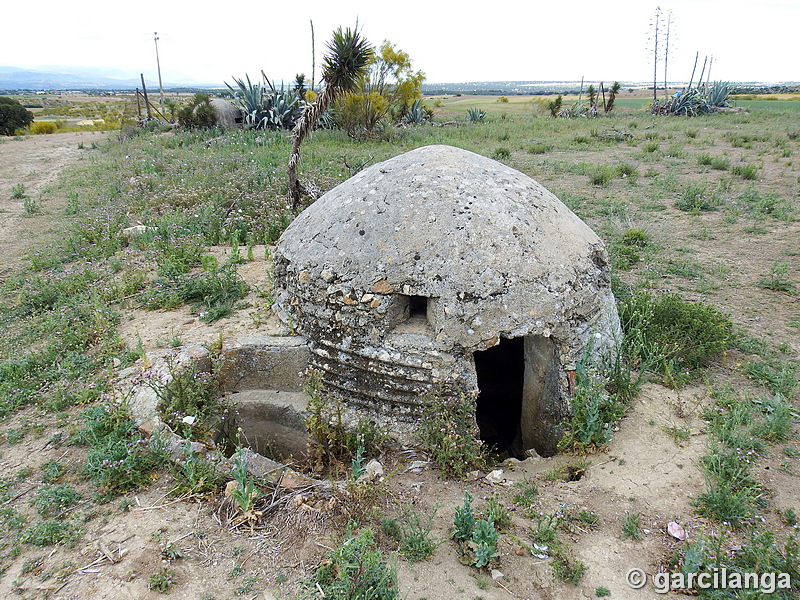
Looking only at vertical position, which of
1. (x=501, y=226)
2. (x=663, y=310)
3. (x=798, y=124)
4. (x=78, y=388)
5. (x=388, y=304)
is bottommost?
(x=78, y=388)

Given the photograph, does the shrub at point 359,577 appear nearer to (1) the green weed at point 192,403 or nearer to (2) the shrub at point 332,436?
(2) the shrub at point 332,436

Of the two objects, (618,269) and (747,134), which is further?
(747,134)

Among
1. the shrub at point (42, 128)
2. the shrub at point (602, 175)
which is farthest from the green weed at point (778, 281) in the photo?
the shrub at point (42, 128)

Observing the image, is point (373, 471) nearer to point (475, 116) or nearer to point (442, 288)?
point (442, 288)

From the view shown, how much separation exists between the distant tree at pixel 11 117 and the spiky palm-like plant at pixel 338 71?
25.5 metres

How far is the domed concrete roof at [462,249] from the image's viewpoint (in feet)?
11.7

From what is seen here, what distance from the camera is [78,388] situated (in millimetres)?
4152

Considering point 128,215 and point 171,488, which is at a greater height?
point 128,215

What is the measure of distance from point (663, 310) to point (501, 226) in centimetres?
226

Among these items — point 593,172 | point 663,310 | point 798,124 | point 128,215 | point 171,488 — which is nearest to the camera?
point 171,488

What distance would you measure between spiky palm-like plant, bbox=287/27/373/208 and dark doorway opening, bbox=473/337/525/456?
4673 mm

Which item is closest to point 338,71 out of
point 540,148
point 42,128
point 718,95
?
point 540,148

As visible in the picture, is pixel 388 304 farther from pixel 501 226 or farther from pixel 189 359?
pixel 189 359

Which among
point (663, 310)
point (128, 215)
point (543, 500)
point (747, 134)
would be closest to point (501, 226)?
point (543, 500)
